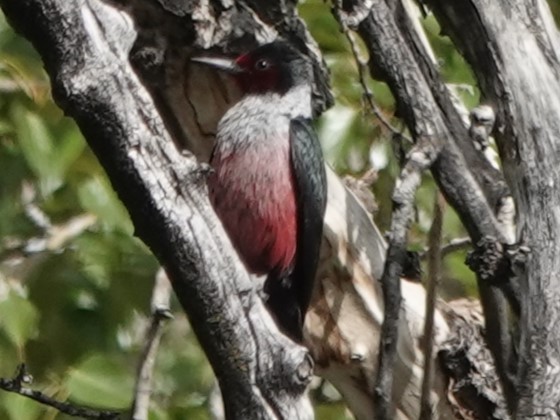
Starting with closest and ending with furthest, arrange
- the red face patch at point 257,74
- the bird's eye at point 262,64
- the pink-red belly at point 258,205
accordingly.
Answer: the red face patch at point 257,74
the bird's eye at point 262,64
the pink-red belly at point 258,205

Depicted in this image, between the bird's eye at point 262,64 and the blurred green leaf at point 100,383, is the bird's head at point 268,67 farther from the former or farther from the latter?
the blurred green leaf at point 100,383

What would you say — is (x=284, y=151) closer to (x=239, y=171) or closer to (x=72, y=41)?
(x=239, y=171)

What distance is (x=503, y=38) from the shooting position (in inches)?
146

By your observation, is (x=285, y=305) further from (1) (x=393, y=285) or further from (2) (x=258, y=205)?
(1) (x=393, y=285)

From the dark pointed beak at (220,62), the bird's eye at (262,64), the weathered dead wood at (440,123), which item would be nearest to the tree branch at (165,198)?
the weathered dead wood at (440,123)

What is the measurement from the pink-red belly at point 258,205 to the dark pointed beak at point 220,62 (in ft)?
1.65

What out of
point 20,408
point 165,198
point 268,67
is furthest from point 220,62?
point 165,198

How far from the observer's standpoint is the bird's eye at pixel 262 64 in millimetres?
4746

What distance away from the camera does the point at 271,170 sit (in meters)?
4.99

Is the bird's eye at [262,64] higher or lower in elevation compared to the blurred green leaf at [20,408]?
higher

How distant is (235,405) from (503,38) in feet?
4.29

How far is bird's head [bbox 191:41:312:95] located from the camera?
4.44 metres

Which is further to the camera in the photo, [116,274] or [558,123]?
[116,274]

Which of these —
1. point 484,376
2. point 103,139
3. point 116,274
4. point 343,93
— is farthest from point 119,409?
point 103,139
